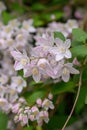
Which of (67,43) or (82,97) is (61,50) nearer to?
(67,43)

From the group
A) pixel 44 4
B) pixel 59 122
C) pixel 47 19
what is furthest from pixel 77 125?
pixel 44 4

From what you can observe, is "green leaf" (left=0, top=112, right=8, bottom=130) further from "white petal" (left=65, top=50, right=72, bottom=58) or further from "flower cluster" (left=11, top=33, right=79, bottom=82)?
"white petal" (left=65, top=50, right=72, bottom=58)

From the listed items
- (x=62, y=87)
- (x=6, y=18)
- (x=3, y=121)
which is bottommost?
(x=3, y=121)

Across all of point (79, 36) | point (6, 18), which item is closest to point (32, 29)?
point (6, 18)

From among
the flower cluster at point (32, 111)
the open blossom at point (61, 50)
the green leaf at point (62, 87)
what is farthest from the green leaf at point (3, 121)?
the open blossom at point (61, 50)

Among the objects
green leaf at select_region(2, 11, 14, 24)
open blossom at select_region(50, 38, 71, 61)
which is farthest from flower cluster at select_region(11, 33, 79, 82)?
green leaf at select_region(2, 11, 14, 24)

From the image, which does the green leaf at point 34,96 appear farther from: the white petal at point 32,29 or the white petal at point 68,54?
the white petal at point 32,29

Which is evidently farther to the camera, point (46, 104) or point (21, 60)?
point (46, 104)

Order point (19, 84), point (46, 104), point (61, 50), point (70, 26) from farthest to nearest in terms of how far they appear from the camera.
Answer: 1. point (70, 26)
2. point (19, 84)
3. point (46, 104)
4. point (61, 50)
